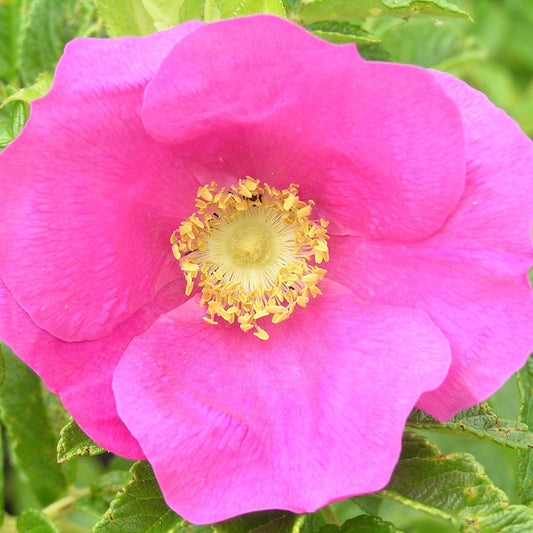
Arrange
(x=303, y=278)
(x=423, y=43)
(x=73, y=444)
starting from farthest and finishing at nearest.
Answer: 1. (x=423, y=43)
2. (x=303, y=278)
3. (x=73, y=444)

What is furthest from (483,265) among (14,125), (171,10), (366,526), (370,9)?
(14,125)

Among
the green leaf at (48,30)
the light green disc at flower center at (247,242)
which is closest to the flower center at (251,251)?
the light green disc at flower center at (247,242)

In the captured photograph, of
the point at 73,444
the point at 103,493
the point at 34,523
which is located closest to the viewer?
the point at 73,444

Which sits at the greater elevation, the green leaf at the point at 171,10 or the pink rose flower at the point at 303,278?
the green leaf at the point at 171,10

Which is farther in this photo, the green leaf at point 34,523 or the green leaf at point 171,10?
the green leaf at point 34,523

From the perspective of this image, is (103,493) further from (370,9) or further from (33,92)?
(370,9)

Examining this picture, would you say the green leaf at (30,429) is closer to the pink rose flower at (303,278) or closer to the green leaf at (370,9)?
the pink rose flower at (303,278)

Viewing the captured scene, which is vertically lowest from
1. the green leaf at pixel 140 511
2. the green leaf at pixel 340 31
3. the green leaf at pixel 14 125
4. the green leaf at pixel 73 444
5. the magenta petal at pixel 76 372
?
the green leaf at pixel 140 511
